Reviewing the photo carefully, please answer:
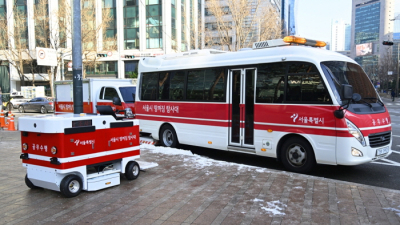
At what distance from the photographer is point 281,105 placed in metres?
7.89

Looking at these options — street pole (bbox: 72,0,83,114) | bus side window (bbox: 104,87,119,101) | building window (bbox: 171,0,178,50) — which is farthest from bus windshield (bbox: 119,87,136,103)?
building window (bbox: 171,0,178,50)

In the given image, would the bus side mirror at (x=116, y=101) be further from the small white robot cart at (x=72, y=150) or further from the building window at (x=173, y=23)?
the building window at (x=173, y=23)

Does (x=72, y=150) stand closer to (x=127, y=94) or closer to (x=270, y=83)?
(x=270, y=83)

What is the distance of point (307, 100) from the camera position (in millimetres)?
7449

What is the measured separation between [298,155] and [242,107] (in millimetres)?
1918

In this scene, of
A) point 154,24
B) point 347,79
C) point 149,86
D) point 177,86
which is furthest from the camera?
point 154,24

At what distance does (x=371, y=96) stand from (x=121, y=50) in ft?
138

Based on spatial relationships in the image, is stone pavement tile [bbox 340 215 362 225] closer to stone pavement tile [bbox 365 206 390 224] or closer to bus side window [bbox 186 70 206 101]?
stone pavement tile [bbox 365 206 390 224]

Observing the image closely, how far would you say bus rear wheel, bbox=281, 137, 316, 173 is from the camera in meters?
7.46

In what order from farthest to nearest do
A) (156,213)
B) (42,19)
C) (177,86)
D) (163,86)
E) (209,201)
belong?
(42,19), (163,86), (177,86), (209,201), (156,213)

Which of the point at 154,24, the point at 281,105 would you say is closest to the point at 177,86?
the point at 281,105

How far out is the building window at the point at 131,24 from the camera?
45156 mm

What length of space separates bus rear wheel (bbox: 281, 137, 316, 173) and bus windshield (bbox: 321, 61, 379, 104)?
130 centimetres

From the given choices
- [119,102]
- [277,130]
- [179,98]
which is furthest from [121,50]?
[277,130]
